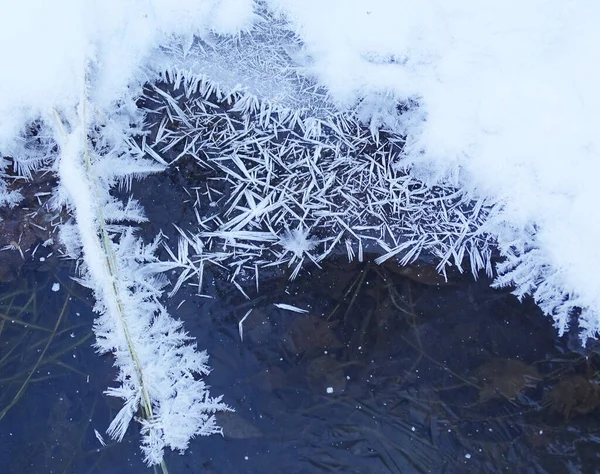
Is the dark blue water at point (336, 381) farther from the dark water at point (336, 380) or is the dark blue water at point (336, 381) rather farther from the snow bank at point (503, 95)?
the snow bank at point (503, 95)

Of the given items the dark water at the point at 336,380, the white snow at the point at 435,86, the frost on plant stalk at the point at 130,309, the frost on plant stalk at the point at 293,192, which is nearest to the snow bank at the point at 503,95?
the white snow at the point at 435,86

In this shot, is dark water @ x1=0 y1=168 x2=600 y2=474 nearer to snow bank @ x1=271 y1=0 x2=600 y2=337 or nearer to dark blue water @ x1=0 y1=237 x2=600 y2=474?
dark blue water @ x1=0 y1=237 x2=600 y2=474

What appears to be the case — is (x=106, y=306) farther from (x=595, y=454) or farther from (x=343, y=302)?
(x=595, y=454)

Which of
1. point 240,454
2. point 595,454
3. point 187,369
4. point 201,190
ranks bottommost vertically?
point 240,454

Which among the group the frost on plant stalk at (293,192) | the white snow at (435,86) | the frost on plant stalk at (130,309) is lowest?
the frost on plant stalk at (130,309)

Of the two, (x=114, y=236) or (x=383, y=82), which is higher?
(x=383, y=82)

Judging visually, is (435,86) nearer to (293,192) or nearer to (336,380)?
(293,192)

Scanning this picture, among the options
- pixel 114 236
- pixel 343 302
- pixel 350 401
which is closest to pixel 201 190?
pixel 114 236

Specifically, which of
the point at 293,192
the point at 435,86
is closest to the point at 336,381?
the point at 293,192
